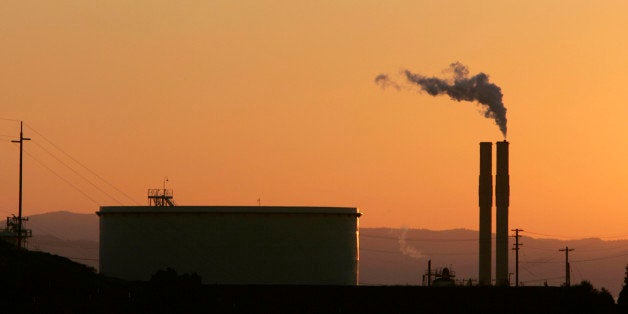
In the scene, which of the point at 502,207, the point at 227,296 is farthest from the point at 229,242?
the point at 502,207

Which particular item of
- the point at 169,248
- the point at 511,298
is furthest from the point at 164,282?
the point at 511,298

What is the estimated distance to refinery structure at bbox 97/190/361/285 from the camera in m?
72.5

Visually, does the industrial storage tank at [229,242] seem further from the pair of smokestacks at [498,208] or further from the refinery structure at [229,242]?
the pair of smokestacks at [498,208]

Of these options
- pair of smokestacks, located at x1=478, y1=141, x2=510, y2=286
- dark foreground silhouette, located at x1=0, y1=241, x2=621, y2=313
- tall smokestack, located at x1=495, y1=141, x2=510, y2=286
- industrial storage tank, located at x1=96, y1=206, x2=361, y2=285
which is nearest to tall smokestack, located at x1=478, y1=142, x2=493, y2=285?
pair of smokestacks, located at x1=478, y1=141, x2=510, y2=286

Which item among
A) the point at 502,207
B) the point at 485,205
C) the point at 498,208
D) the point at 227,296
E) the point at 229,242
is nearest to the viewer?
the point at 227,296

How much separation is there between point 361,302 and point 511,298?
821 cm

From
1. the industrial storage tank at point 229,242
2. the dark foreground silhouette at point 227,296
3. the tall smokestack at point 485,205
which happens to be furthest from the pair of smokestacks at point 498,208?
the industrial storage tank at point 229,242

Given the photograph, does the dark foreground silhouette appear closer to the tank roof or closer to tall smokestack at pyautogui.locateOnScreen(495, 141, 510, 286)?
the tank roof

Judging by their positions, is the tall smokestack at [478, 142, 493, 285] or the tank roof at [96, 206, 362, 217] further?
the tall smokestack at [478, 142, 493, 285]

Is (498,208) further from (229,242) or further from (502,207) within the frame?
(229,242)

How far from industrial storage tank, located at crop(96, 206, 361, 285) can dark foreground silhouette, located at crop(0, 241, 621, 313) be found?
3209 mm

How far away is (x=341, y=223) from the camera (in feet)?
243

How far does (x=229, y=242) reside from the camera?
238 ft

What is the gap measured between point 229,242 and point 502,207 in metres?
29.4
